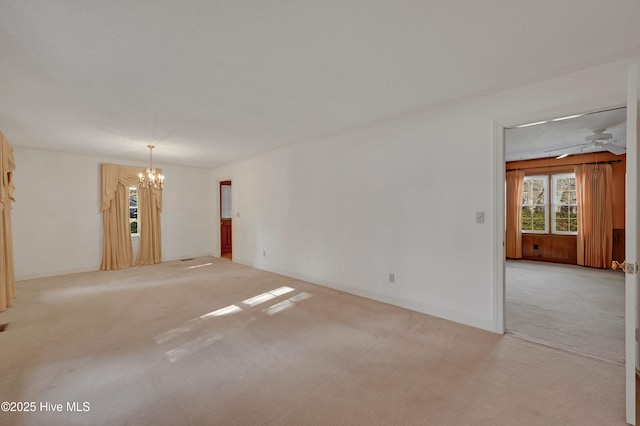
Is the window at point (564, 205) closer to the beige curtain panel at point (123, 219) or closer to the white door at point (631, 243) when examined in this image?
the white door at point (631, 243)

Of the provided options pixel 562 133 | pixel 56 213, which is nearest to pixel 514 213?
pixel 562 133

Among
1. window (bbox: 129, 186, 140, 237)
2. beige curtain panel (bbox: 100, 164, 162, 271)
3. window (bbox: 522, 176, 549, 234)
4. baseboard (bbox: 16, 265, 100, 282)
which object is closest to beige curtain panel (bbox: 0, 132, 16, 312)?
baseboard (bbox: 16, 265, 100, 282)

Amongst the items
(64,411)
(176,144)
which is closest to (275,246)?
(176,144)

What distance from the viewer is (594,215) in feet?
18.7

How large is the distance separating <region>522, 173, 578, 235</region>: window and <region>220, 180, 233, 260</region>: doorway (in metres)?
8.09

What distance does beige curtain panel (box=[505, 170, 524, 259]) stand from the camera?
6758 millimetres

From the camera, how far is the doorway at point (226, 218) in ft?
25.2

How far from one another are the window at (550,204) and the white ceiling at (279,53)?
555 cm

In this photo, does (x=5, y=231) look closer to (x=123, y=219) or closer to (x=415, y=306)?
(x=123, y=219)

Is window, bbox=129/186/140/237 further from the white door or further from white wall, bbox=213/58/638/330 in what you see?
the white door

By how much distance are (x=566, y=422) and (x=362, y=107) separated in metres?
3.20

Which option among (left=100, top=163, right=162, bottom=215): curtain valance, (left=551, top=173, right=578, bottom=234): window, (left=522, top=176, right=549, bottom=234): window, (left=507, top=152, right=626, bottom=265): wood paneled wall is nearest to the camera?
(left=507, top=152, right=626, bottom=265): wood paneled wall

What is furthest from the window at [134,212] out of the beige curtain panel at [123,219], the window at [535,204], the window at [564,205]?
the window at [564,205]

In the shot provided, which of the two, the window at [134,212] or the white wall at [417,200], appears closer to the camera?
the white wall at [417,200]
